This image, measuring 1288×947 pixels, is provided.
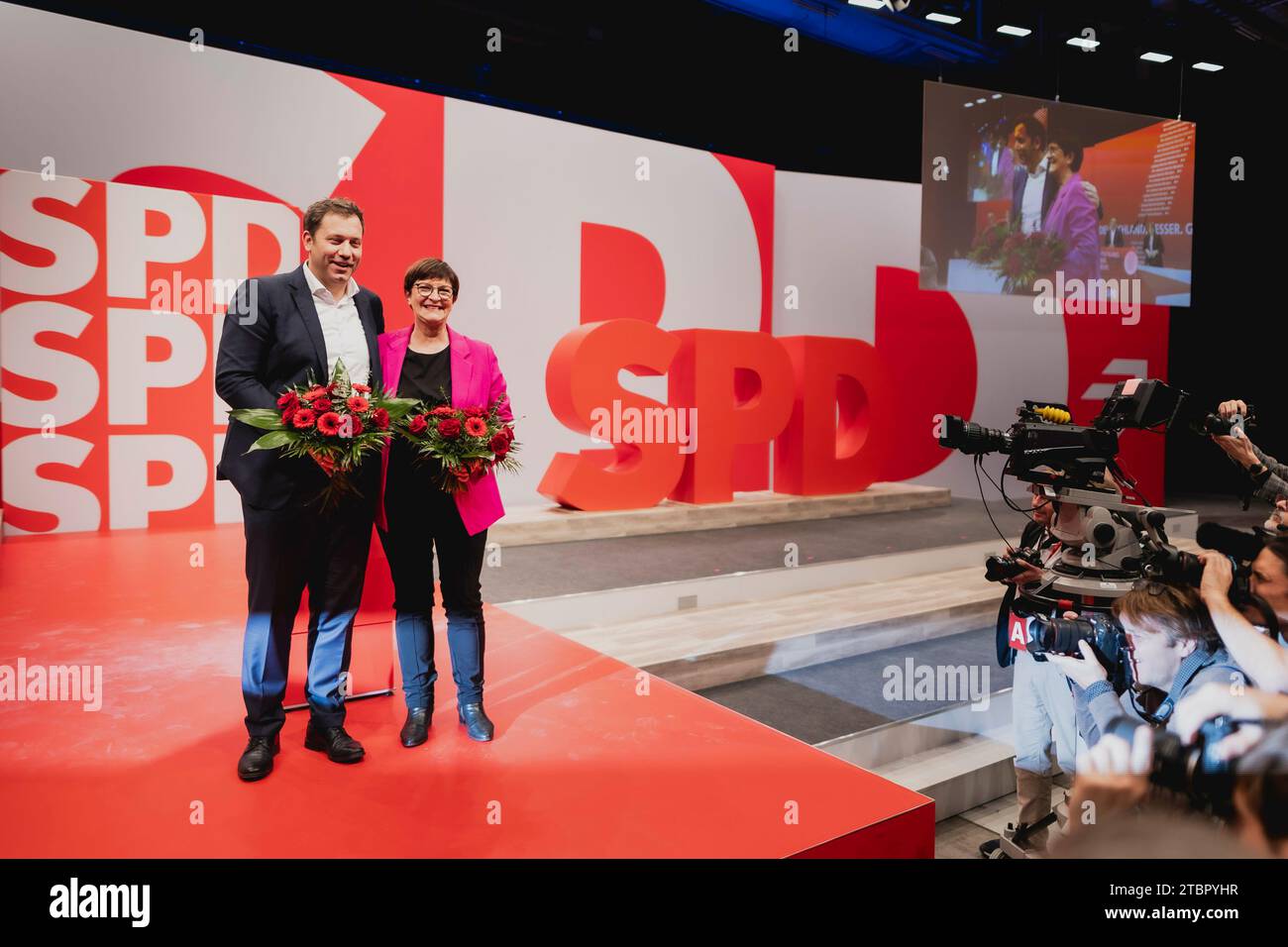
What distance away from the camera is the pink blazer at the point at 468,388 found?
2.20m

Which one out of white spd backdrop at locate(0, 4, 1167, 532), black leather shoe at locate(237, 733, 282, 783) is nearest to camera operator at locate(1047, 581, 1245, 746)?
black leather shoe at locate(237, 733, 282, 783)

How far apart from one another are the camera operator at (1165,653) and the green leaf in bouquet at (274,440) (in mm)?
1652

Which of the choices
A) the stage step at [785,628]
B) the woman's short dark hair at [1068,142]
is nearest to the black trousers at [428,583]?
the stage step at [785,628]

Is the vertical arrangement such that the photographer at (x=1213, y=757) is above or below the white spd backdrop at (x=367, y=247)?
below

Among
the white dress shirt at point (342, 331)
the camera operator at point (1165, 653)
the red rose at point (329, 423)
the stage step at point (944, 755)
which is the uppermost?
the white dress shirt at point (342, 331)

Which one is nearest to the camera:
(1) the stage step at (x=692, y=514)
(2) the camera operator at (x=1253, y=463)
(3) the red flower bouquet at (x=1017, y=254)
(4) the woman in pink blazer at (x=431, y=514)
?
(2) the camera operator at (x=1253, y=463)

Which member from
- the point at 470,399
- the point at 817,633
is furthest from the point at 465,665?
the point at 817,633

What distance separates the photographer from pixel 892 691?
146 inches

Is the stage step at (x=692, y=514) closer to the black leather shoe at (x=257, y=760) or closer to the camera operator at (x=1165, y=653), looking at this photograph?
the black leather shoe at (x=257, y=760)

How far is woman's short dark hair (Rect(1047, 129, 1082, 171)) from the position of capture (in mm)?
7547

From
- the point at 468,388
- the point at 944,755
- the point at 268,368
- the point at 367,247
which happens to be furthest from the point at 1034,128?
the point at 268,368

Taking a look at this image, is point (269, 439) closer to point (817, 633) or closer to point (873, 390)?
point (817, 633)

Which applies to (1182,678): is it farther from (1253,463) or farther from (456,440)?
(456,440)

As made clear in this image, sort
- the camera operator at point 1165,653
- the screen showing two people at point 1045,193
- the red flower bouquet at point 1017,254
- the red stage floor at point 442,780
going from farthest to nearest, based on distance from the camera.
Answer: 1. the red flower bouquet at point 1017,254
2. the screen showing two people at point 1045,193
3. the red stage floor at point 442,780
4. the camera operator at point 1165,653
